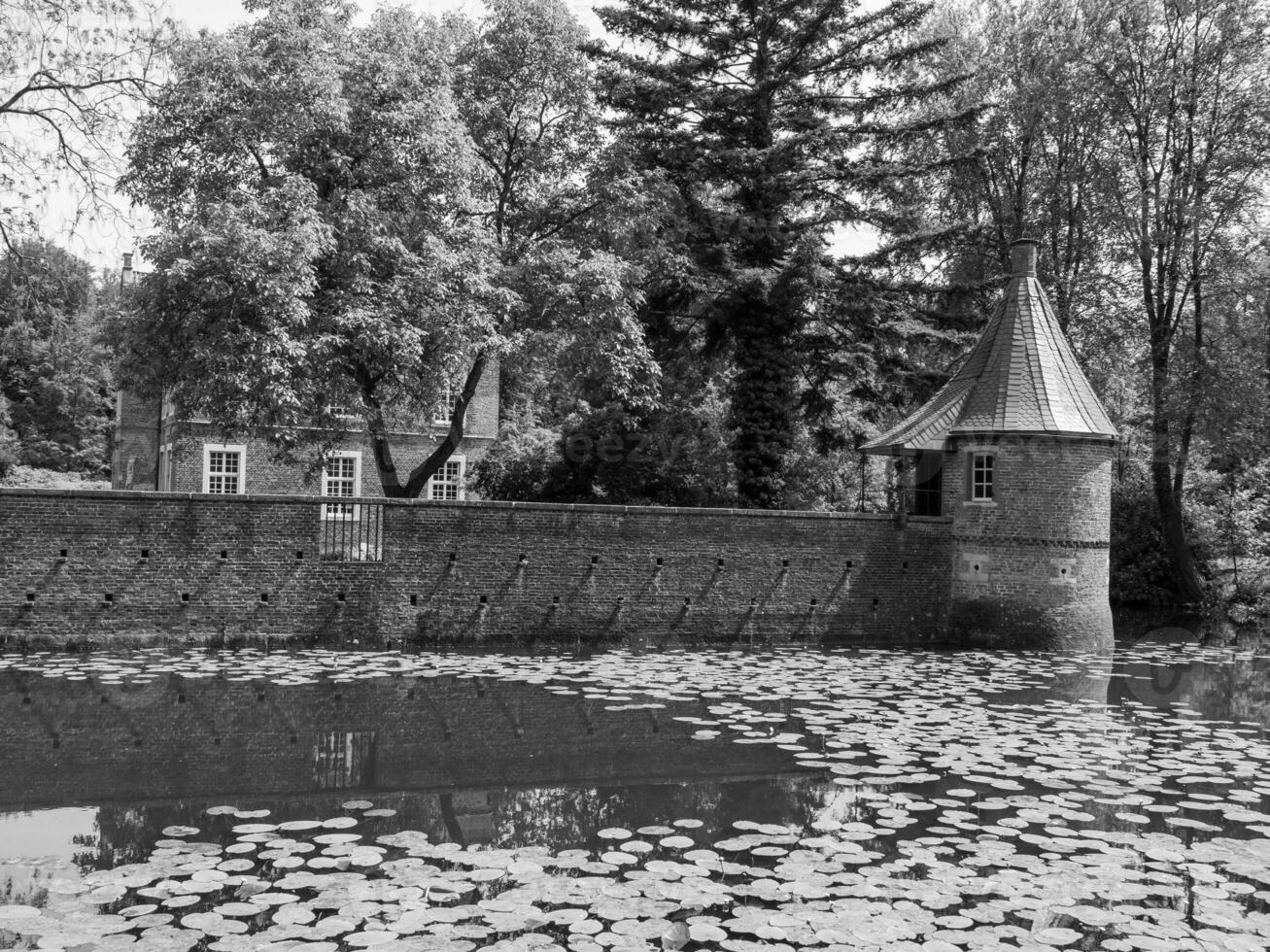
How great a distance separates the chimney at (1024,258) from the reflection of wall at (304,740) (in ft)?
37.2

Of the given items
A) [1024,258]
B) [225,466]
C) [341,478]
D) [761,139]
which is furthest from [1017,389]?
[225,466]

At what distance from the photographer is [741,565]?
16031 mm

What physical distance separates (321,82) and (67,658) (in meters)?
8.76

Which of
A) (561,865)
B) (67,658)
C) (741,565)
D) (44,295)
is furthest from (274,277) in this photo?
(561,865)

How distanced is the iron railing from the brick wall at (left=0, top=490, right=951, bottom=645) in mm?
108

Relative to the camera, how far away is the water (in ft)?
15.5

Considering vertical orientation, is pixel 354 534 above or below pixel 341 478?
below

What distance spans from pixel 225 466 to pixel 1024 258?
20.9 meters

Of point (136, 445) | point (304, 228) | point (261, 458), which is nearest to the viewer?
point (304, 228)

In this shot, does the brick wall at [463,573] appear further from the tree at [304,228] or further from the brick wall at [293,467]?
the brick wall at [293,467]

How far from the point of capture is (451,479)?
29906mm

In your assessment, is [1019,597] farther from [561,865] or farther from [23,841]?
[23,841]

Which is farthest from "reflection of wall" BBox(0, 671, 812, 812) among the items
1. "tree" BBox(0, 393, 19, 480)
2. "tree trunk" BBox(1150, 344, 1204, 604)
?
"tree" BBox(0, 393, 19, 480)

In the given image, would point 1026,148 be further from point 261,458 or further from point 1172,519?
point 261,458
